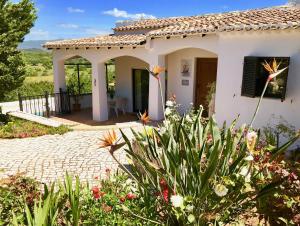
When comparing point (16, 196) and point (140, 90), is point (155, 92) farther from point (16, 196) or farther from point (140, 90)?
point (16, 196)

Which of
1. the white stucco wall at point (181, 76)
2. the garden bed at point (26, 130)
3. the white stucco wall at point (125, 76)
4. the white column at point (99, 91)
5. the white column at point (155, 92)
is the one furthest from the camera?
the white stucco wall at point (125, 76)

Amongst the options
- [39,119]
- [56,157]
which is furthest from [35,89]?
[56,157]

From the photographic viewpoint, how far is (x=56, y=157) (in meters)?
9.42

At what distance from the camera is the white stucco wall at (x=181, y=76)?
1367 centimetres

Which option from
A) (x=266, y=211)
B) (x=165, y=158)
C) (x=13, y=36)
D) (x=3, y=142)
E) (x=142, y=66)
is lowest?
(x=3, y=142)

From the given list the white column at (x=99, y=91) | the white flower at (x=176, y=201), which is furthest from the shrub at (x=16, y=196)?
the white column at (x=99, y=91)

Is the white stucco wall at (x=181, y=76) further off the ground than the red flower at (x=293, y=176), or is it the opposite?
the white stucco wall at (x=181, y=76)

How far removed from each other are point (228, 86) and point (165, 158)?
24.7 feet

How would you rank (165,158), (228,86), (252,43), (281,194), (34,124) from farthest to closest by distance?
(34,124), (228,86), (252,43), (281,194), (165,158)

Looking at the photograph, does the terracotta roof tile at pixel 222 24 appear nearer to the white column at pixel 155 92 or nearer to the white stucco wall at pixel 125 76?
the white column at pixel 155 92

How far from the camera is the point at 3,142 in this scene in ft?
37.4

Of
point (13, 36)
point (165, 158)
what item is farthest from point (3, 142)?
point (165, 158)

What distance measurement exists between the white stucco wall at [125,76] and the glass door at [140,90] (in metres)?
0.25

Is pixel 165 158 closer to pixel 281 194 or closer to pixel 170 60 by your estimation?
pixel 281 194
